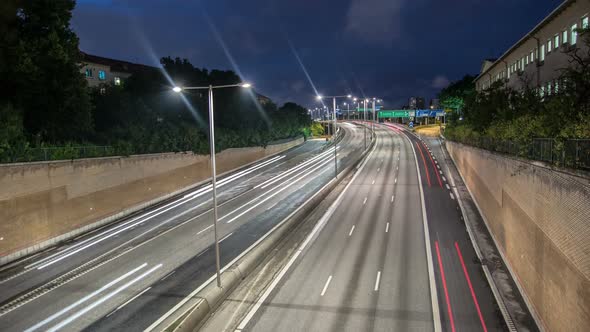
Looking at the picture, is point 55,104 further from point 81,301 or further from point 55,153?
point 81,301

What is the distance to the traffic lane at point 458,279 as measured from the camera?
17031mm

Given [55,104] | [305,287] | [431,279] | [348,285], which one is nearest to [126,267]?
[305,287]

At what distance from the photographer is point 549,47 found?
123 feet

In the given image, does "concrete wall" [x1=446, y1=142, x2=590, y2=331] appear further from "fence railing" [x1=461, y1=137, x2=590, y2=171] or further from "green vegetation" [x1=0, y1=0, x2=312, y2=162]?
"green vegetation" [x1=0, y1=0, x2=312, y2=162]

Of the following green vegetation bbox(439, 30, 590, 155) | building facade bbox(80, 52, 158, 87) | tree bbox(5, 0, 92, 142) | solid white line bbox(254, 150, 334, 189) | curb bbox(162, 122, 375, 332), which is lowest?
curb bbox(162, 122, 375, 332)

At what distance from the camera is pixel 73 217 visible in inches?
1238

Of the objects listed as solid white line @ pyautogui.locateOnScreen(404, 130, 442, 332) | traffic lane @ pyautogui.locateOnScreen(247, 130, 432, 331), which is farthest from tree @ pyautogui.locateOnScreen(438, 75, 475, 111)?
traffic lane @ pyautogui.locateOnScreen(247, 130, 432, 331)

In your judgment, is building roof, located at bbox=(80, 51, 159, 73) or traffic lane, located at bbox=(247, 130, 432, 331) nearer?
traffic lane, located at bbox=(247, 130, 432, 331)

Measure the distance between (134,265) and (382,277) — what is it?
15.4 m

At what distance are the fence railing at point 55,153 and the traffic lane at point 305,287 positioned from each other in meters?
22.1

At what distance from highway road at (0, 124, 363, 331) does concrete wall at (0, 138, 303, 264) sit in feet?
Result: 4.72

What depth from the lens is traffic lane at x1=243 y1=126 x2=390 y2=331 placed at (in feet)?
55.5

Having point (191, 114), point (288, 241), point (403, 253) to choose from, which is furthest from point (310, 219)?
point (191, 114)

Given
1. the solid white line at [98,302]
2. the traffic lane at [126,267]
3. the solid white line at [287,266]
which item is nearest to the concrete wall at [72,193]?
the traffic lane at [126,267]
